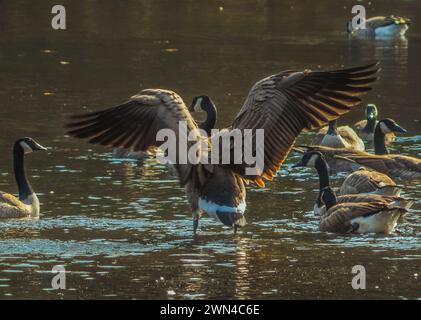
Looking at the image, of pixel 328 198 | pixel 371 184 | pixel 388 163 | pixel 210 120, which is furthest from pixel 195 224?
pixel 388 163

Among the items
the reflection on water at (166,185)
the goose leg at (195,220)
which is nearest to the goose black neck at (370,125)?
the reflection on water at (166,185)

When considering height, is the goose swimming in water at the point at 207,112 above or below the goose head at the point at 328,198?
above

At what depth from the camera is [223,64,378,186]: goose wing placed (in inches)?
562

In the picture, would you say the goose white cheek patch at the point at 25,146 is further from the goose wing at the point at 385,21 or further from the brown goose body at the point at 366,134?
the goose wing at the point at 385,21

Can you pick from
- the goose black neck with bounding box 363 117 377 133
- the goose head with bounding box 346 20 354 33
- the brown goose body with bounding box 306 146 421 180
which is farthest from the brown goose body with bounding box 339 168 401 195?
the goose head with bounding box 346 20 354 33

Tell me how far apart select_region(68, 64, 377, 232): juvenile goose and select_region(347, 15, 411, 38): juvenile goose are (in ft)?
64.8

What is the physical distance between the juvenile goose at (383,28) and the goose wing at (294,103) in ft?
64.8

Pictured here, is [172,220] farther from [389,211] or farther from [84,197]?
[389,211]

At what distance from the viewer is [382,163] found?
17.9 metres

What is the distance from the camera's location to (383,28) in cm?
3416

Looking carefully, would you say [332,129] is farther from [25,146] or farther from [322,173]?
[25,146]

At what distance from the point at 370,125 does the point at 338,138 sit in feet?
5.53

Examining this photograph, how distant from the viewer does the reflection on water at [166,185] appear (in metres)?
12.4
